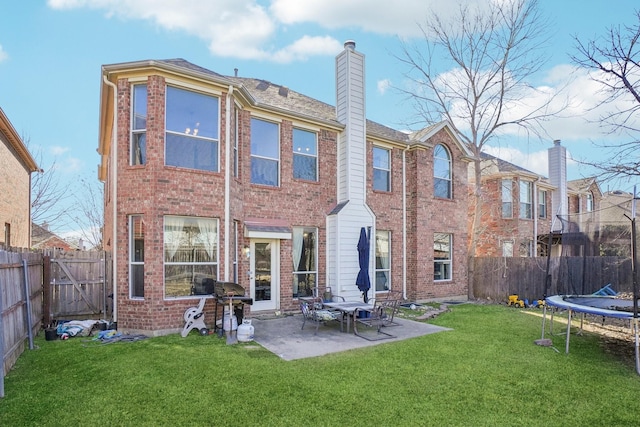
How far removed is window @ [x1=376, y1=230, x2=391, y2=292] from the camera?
41.8ft

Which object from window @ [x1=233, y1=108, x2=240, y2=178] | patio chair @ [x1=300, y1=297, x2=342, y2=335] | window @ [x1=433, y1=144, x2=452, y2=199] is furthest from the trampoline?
window @ [x1=233, y1=108, x2=240, y2=178]

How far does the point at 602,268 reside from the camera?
12.7 m

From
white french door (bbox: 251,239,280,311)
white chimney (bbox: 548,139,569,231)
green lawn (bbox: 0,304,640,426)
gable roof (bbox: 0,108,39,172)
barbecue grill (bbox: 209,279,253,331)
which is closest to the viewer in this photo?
green lawn (bbox: 0,304,640,426)

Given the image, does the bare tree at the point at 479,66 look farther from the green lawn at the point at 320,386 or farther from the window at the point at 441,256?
the green lawn at the point at 320,386

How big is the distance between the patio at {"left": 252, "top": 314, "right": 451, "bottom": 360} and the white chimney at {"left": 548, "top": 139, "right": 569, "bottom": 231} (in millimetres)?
16722

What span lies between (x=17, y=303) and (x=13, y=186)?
433 inches

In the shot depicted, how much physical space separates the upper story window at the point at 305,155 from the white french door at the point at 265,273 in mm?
2261

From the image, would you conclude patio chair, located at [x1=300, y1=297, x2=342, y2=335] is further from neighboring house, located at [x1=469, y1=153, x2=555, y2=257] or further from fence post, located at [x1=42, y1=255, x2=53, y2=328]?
neighboring house, located at [x1=469, y1=153, x2=555, y2=257]

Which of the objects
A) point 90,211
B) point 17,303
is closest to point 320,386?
point 17,303

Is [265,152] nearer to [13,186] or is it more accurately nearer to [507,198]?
[13,186]

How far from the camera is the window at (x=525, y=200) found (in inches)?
802

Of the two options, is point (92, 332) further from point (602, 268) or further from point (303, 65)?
point (602, 268)

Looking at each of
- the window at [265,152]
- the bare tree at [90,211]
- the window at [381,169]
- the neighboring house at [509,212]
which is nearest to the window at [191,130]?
the window at [265,152]

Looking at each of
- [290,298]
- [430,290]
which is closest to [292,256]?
[290,298]
